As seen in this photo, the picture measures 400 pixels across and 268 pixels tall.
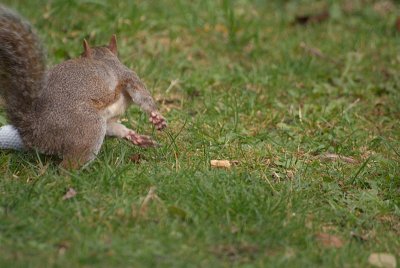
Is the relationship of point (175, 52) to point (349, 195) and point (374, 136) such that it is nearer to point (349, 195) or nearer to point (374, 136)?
point (374, 136)

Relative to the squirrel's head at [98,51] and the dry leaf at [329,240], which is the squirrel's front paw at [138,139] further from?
the dry leaf at [329,240]

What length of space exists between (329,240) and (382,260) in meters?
0.26

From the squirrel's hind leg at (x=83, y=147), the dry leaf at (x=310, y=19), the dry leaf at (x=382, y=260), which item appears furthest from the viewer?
the dry leaf at (x=310, y=19)

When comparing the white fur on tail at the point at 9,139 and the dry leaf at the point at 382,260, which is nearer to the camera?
the dry leaf at the point at 382,260

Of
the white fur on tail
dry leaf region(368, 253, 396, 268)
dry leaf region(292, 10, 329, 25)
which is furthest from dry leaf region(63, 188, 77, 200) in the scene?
dry leaf region(292, 10, 329, 25)

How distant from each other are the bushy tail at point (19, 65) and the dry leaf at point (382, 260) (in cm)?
175

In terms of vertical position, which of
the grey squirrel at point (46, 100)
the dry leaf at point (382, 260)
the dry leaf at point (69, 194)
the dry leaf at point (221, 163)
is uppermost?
Result: the grey squirrel at point (46, 100)

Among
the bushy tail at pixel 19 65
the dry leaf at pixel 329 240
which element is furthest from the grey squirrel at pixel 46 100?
the dry leaf at pixel 329 240

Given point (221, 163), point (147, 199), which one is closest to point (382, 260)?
point (147, 199)

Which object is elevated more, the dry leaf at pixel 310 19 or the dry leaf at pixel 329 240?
the dry leaf at pixel 329 240

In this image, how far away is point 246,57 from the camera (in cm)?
603

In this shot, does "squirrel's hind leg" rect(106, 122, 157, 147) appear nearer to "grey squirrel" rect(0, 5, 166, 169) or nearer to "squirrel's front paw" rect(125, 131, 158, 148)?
"squirrel's front paw" rect(125, 131, 158, 148)

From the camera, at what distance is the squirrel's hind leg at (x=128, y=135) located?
161 inches

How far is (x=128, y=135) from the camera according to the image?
4105 millimetres
